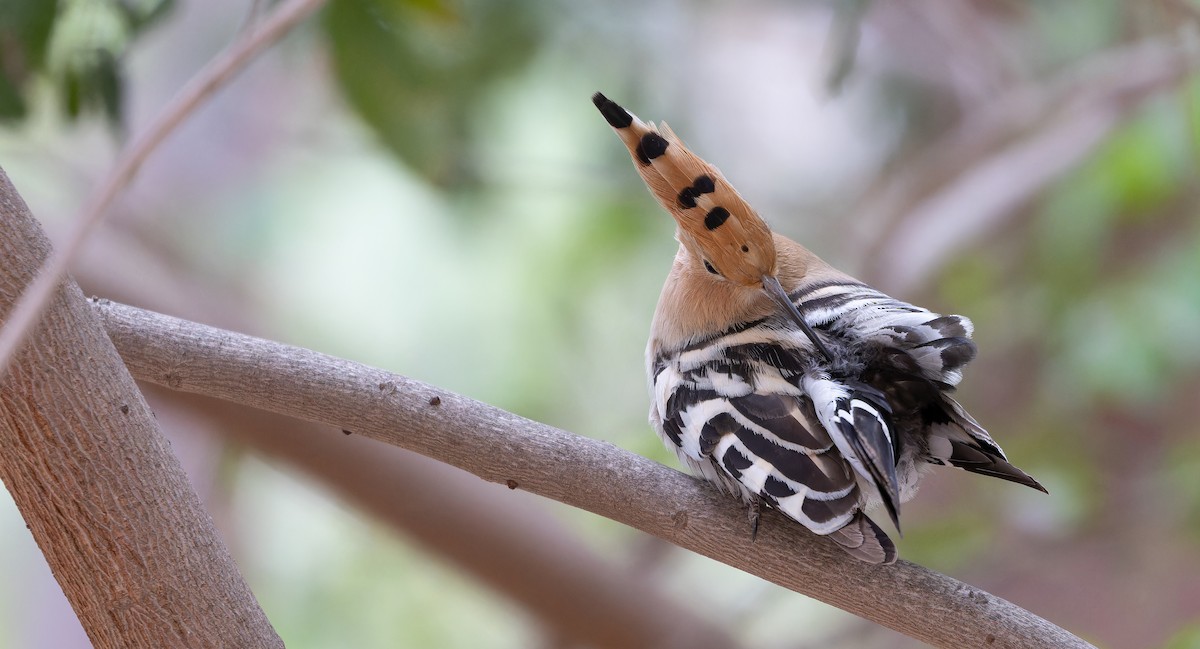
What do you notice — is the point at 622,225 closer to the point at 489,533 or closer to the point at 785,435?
the point at 489,533

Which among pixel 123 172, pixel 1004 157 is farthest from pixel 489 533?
pixel 1004 157

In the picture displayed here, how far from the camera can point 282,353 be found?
108 centimetres

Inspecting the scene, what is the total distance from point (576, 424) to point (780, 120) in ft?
4.65

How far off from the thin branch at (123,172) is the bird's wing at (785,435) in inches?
23.3

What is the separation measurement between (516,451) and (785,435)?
0.90ft

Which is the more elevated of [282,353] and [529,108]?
[282,353]

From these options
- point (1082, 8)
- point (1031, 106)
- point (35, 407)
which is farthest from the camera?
point (1082, 8)

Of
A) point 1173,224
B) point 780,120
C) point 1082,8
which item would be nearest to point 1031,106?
point 1082,8

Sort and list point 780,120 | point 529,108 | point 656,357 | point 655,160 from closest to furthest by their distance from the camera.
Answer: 1. point 655,160
2. point 656,357
3. point 529,108
4. point 780,120

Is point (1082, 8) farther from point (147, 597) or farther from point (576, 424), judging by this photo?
point (147, 597)

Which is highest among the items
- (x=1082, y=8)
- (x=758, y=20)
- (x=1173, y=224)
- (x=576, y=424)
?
(x=1082, y=8)

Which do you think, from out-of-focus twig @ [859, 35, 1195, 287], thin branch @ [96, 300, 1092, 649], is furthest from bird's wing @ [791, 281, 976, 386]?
out-of-focus twig @ [859, 35, 1195, 287]

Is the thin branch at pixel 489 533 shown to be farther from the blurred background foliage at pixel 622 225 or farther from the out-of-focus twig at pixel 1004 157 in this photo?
the out-of-focus twig at pixel 1004 157

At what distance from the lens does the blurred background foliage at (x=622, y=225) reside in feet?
7.34
